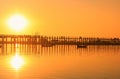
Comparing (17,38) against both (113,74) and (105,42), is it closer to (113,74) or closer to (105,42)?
(105,42)

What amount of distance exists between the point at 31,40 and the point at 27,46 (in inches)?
89.9

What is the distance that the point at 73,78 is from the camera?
3086 cm

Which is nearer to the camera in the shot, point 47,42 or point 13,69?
point 13,69

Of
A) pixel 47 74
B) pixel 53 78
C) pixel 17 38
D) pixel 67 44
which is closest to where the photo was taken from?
pixel 53 78

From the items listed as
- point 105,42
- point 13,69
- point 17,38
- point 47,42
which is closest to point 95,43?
point 105,42

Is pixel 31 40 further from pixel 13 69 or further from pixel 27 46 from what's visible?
pixel 13 69

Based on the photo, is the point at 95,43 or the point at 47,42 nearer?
the point at 47,42

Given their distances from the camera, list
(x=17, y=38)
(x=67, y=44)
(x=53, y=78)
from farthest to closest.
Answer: (x=67, y=44) → (x=17, y=38) → (x=53, y=78)

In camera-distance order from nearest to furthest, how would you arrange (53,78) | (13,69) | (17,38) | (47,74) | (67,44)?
(53,78) < (47,74) < (13,69) < (17,38) < (67,44)

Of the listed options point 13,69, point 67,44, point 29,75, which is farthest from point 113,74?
point 67,44

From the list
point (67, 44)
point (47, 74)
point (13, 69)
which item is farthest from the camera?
point (67, 44)

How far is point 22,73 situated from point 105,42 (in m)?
70.2

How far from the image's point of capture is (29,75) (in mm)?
32406

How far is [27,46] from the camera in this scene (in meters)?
85.6
